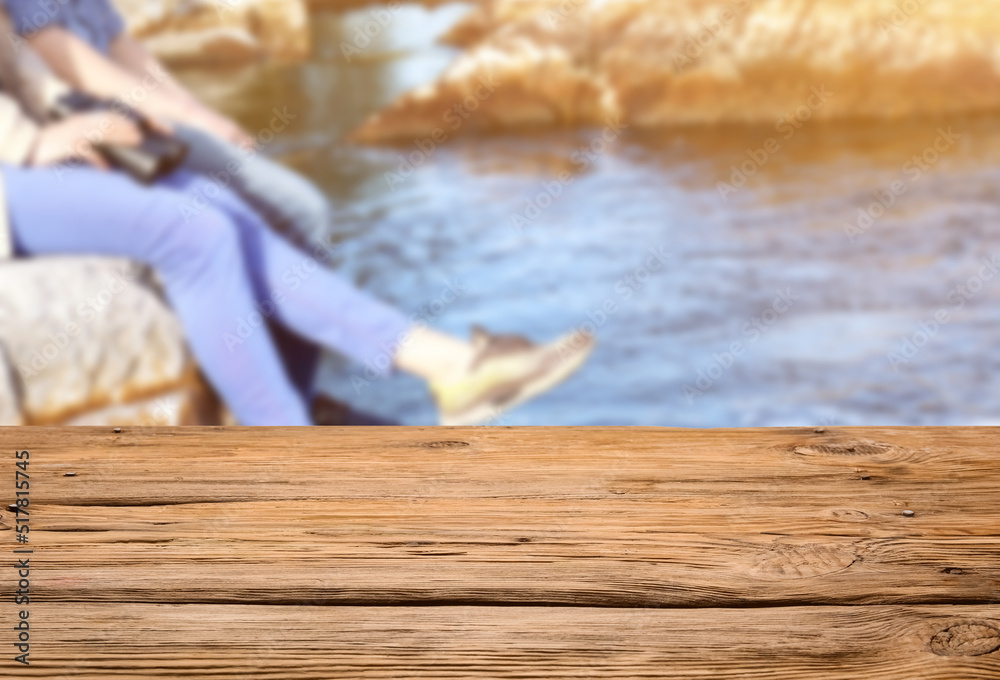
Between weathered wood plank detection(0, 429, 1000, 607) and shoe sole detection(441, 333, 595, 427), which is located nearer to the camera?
weathered wood plank detection(0, 429, 1000, 607)

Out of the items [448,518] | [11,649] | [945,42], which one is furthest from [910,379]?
[11,649]

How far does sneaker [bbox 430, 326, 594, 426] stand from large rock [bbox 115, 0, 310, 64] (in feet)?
2.64

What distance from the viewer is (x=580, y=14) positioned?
205 centimetres

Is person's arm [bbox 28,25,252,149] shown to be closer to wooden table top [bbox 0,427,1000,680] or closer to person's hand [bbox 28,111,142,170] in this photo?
person's hand [bbox 28,111,142,170]

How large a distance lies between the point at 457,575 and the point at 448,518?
0.51 ft

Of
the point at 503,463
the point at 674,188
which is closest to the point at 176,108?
the point at 674,188

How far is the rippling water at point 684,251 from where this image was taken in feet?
6.72

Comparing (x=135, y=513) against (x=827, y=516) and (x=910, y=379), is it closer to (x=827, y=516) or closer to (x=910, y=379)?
(x=827, y=516)

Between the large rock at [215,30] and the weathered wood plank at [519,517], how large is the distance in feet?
3.19

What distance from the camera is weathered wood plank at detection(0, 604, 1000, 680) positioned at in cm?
82

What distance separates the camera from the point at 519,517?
1.14 metres

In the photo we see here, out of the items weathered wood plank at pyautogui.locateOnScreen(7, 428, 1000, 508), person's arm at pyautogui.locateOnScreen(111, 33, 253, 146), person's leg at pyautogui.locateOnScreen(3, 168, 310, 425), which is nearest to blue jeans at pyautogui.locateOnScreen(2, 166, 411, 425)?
person's leg at pyautogui.locateOnScreen(3, 168, 310, 425)

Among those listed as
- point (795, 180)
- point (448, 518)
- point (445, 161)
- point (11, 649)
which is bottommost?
point (11, 649)

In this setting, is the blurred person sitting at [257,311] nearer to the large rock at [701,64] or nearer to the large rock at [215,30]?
the large rock at [215,30]
